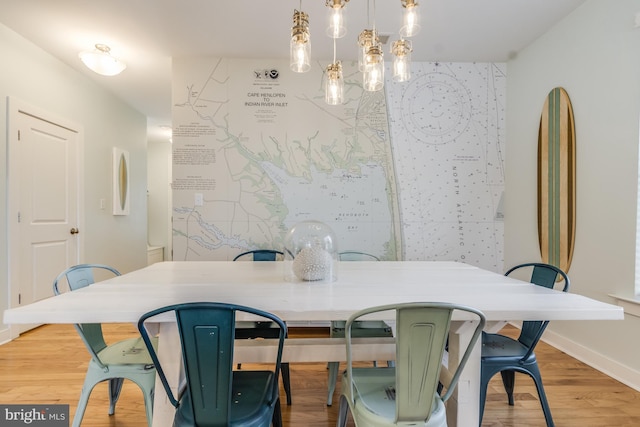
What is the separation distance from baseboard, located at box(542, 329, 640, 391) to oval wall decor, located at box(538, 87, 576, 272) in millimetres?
582

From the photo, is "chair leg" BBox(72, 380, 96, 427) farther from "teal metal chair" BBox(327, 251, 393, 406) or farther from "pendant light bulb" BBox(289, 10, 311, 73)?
"pendant light bulb" BBox(289, 10, 311, 73)

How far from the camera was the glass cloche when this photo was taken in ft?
5.15

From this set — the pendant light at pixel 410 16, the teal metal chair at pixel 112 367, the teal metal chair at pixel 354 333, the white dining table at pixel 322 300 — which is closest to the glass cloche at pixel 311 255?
the white dining table at pixel 322 300

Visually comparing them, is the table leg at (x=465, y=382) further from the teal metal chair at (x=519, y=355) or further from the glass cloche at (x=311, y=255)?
the glass cloche at (x=311, y=255)

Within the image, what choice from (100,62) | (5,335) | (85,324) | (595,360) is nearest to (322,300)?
(85,324)

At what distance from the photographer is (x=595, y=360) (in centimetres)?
229

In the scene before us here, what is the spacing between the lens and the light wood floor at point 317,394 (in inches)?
68.0

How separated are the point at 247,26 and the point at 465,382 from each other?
111 inches

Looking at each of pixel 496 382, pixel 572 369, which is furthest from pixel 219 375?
pixel 572 369

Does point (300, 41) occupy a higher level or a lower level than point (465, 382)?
higher

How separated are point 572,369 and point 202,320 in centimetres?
257

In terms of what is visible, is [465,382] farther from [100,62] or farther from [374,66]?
[100,62]

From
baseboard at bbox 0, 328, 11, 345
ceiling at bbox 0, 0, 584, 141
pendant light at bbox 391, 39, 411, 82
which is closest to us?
pendant light at bbox 391, 39, 411, 82

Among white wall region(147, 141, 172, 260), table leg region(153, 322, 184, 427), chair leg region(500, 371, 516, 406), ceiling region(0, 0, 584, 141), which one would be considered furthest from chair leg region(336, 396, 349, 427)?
white wall region(147, 141, 172, 260)
